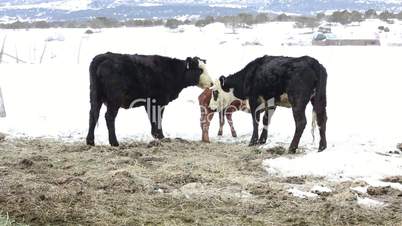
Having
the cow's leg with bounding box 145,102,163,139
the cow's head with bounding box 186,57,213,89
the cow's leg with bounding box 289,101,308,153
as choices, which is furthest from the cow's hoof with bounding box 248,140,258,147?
the cow's head with bounding box 186,57,213,89

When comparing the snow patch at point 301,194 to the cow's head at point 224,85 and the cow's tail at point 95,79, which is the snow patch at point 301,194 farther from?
the cow's head at point 224,85

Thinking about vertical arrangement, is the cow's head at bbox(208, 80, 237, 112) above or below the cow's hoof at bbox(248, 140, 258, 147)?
above

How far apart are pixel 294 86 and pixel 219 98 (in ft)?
8.10

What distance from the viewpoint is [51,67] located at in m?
20.9

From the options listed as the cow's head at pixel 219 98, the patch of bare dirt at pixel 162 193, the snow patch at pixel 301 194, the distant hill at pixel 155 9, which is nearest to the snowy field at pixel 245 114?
the cow's head at pixel 219 98

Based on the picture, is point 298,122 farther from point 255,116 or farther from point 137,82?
point 137,82

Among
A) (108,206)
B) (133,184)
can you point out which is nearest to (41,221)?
(108,206)

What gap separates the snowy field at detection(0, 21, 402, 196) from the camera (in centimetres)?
888

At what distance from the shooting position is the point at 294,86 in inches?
392

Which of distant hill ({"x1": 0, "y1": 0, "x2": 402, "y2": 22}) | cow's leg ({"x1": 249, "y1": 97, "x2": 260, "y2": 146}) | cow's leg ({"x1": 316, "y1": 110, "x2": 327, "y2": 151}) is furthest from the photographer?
distant hill ({"x1": 0, "y1": 0, "x2": 402, "y2": 22})

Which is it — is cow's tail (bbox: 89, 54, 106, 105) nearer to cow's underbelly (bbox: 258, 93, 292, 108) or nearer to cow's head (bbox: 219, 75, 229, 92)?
cow's head (bbox: 219, 75, 229, 92)

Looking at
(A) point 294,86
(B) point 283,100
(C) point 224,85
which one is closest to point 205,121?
(C) point 224,85

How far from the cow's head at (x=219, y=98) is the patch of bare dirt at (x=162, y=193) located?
103 inches

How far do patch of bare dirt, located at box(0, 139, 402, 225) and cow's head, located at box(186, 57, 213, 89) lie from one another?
3.01 m
